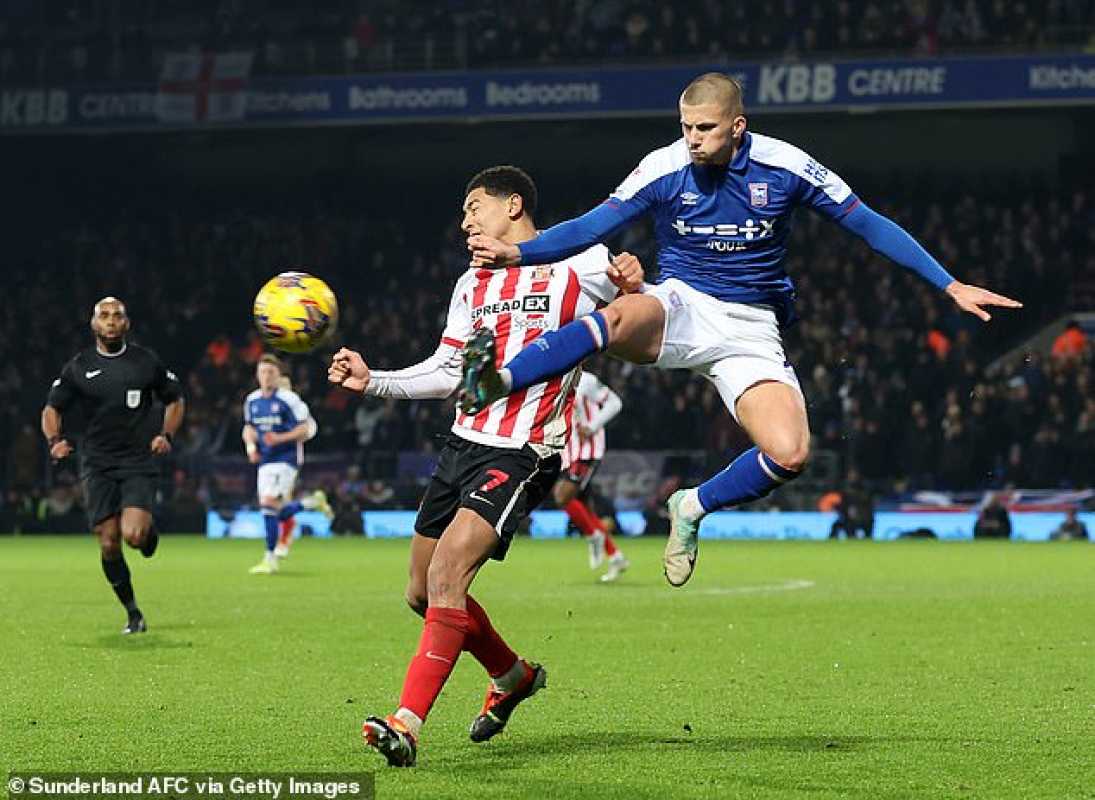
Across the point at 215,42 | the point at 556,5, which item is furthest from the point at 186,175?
the point at 556,5

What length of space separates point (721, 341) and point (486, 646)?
5.41 ft

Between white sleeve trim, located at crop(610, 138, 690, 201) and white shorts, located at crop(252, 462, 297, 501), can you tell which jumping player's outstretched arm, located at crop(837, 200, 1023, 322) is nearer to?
white sleeve trim, located at crop(610, 138, 690, 201)

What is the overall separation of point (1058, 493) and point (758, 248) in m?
20.4

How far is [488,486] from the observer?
7.49 metres

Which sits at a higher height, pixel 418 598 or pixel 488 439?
pixel 488 439

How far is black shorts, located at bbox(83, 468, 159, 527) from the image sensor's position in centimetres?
1341

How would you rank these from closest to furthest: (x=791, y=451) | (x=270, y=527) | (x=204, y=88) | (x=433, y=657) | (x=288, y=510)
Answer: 1. (x=433, y=657)
2. (x=791, y=451)
3. (x=270, y=527)
4. (x=288, y=510)
5. (x=204, y=88)

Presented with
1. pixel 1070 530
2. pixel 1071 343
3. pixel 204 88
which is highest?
pixel 204 88

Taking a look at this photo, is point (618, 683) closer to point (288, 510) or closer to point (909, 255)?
point (909, 255)

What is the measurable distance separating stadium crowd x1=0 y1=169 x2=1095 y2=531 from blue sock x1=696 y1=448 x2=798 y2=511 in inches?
801

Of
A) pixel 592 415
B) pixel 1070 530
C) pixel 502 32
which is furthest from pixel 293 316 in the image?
pixel 502 32

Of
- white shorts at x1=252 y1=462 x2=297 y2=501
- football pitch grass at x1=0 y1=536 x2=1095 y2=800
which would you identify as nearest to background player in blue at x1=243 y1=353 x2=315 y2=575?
white shorts at x1=252 y1=462 x2=297 y2=501

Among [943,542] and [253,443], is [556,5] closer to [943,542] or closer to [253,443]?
[943,542]

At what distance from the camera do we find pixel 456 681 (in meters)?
10.5
